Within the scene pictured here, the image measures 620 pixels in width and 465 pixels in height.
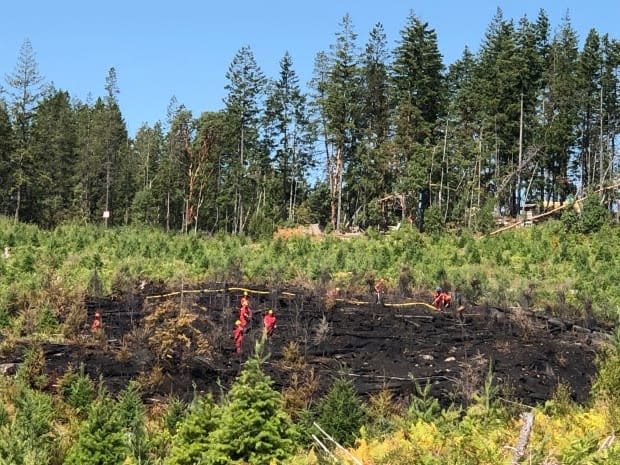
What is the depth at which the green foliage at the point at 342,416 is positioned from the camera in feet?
29.8

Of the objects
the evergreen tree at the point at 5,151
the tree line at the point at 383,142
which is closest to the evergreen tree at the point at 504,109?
the tree line at the point at 383,142

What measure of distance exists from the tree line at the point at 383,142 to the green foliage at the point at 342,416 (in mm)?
27834

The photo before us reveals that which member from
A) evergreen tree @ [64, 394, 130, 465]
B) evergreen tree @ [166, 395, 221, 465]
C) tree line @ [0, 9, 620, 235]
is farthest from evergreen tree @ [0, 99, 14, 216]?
evergreen tree @ [166, 395, 221, 465]

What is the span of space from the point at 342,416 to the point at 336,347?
Result: 571 cm

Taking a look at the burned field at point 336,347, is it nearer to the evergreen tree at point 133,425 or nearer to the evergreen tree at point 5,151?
the evergreen tree at point 133,425

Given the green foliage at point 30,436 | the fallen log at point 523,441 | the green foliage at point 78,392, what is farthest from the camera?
the green foliage at point 78,392

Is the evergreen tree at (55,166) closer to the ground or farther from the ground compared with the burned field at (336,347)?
farther from the ground

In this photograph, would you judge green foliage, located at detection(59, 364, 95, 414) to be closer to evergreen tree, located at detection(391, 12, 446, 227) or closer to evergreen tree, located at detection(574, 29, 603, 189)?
evergreen tree, located at detection(391, 12, 446, 227)

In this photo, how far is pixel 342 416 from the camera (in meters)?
9.23

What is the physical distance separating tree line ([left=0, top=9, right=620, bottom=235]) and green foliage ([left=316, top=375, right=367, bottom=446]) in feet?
91.3

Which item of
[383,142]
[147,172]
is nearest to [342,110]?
[383,142]

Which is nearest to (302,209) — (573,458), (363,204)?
(363,204)

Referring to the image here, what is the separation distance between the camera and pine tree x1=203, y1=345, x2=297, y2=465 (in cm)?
679

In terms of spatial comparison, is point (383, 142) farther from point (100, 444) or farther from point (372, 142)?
point (100, 444)
